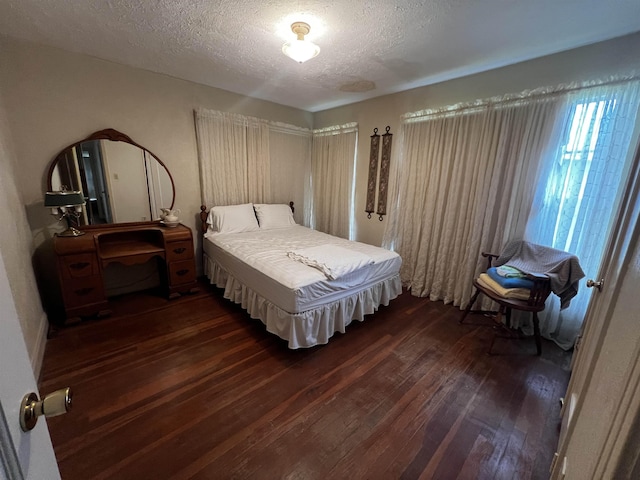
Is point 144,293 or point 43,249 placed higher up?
point 43,249

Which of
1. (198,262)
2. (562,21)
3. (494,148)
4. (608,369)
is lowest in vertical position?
(198,262)

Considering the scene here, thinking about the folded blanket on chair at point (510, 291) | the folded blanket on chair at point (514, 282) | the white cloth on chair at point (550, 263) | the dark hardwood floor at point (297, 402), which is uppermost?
the white cloth on chair at point (550, 263)

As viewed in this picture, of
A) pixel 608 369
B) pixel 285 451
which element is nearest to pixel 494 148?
pixel 608 369

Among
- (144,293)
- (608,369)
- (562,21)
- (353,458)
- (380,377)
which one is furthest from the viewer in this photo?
(144,293)

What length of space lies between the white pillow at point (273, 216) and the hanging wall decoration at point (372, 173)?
116 cm

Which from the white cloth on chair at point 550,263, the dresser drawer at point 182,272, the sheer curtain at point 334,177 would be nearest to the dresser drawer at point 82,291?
the dresser drawer at point 182,272

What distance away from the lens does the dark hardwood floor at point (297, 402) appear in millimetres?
1280

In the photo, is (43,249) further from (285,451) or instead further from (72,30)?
(285,451)

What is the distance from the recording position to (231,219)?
326cm

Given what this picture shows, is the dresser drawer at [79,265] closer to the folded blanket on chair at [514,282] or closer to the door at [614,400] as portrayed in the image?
the door at [614,400]

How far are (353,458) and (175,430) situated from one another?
0.98 m

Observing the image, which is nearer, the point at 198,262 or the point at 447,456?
the point at 447,456

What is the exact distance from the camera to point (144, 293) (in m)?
2.95

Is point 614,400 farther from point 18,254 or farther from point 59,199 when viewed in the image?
point 59,199
